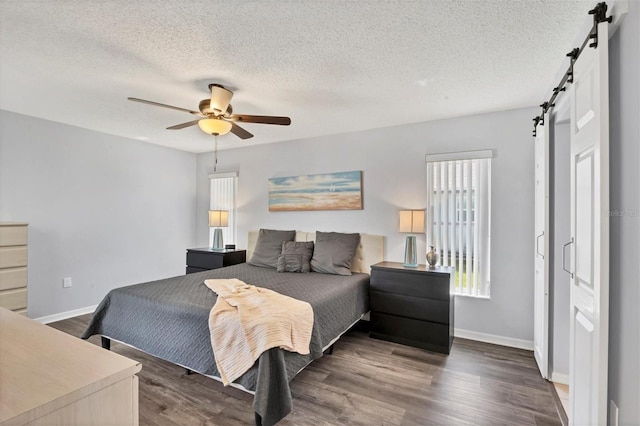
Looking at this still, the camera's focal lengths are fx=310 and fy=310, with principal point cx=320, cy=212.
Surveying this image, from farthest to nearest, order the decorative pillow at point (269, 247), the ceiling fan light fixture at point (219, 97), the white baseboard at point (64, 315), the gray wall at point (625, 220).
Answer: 1. the decorative pillow at point (269, 247)
2. the white baseboard at point (64, 315)
3. the ceiling fan light fixture at point (219, 97)
4. the gray wall at point (625, 220)

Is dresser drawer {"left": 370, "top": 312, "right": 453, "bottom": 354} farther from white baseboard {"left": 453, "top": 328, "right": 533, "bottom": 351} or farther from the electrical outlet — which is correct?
the electrical outlet

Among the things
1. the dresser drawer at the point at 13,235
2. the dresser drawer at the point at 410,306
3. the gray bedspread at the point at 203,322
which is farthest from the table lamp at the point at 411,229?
the dresser drawer at the point at 13,235

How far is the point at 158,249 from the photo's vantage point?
5035mm

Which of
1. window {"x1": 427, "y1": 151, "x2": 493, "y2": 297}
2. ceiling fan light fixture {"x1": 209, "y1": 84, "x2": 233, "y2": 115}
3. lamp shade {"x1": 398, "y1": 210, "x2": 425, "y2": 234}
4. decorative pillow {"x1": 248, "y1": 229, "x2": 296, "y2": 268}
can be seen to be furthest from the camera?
decorative pillow {"x1": 248, "y1": 229, "x2": 296, "y2": 268}

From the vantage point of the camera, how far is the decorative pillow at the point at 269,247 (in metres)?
4.06

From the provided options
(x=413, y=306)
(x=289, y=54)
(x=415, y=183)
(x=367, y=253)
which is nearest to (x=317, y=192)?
(x=367, y=253)

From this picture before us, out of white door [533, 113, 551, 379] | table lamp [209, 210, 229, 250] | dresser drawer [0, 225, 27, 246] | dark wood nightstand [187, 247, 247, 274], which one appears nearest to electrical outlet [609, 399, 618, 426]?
white door [533, 113, 551, 379]

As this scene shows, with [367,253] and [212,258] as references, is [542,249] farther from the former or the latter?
[212,258]

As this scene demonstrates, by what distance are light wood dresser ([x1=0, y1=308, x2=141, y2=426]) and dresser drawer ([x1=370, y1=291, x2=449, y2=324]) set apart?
2.74 metres

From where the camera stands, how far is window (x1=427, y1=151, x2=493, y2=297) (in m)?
3.36

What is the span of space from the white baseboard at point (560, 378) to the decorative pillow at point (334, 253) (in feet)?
6.57

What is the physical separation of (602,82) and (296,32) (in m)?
1.60

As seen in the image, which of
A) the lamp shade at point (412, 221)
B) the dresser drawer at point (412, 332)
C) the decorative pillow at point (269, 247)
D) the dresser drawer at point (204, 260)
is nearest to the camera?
the dresser drawer at point (412, 332)

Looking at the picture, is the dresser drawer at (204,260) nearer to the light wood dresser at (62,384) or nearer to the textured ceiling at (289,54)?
the textured ceiling at (289,54)
